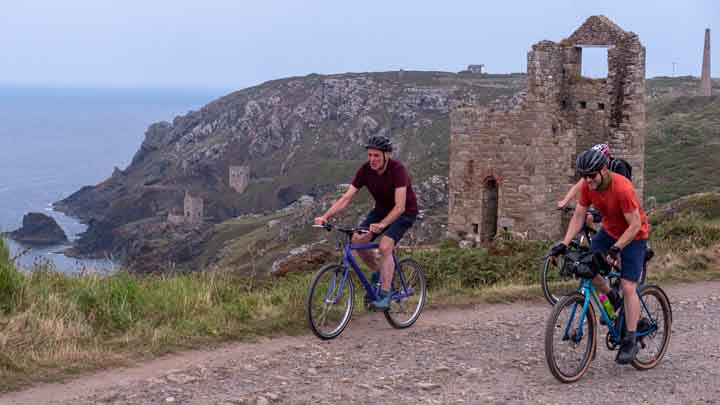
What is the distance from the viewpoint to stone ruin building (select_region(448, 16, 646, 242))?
62.3ft

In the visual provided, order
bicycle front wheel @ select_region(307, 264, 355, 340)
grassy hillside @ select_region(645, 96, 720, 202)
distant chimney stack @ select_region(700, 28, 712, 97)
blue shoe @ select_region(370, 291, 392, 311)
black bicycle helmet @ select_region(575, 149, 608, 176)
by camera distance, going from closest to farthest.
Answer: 1. black bicycle helmet @ select_region(575, 149, 608, 176)
2. bicycle front wheel @ select_region(307, 264, 355, 340)
3. blue shoe @ select_region(370, 291, 392, 311)
4. grassy hillside @ select_region(645, 96, 720, 202)
5. distant chimney stack @ select_region(700, 28, 712, 97)

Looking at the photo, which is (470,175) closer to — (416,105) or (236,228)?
(236,228)

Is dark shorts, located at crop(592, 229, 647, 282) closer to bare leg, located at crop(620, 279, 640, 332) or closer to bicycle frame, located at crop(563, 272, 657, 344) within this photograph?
bare leg, located at crop(620, 279, 640, 332)

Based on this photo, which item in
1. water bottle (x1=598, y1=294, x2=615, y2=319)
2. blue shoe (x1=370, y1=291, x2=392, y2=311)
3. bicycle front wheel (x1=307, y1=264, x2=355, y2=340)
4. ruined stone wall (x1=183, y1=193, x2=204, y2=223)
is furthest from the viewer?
ruined stone wall (x1=183, y1=193, x2=204, y2=223)

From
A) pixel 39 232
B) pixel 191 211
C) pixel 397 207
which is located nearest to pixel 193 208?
pixel 191 211

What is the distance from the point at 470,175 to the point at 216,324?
1140 centimetres

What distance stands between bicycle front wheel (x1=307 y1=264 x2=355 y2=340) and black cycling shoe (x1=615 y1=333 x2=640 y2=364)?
2662 millimetres

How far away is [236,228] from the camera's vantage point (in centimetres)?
9550

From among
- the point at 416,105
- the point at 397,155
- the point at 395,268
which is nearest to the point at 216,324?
the point at 395,268

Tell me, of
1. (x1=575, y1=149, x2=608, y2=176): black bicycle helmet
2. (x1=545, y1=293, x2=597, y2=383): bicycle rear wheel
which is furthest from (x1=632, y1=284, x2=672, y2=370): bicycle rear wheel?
(x1=575, y1=149, x2=608, y2=176): black bicycle helmet

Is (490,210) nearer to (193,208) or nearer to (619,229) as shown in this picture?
(619,229)

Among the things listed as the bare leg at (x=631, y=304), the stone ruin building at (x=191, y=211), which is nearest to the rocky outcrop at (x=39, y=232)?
the stone ruin building at (x=191, y=211)

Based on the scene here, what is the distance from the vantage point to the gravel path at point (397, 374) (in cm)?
713

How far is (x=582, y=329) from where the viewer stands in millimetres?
7672
